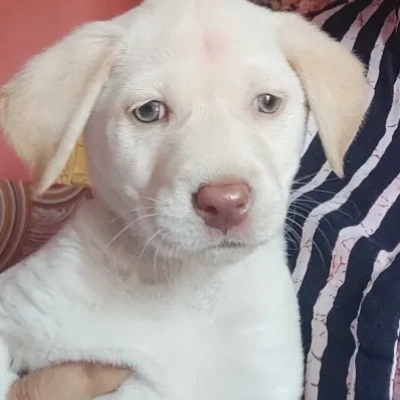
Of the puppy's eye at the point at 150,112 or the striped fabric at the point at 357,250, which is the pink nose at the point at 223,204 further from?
the striped fabric at the point at 357,250

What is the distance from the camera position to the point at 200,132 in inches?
40.8

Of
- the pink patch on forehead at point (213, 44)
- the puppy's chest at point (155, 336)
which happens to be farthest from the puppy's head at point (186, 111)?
the puppy's chest at point (155, 336)

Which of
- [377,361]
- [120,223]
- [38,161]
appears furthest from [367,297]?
[38,161]

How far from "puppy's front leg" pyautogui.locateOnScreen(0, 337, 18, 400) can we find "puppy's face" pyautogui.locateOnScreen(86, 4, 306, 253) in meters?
0.24

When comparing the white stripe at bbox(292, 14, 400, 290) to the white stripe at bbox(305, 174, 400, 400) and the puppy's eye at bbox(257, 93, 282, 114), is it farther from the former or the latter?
the puppy's eye at bbox(257, 93, 282, 114)

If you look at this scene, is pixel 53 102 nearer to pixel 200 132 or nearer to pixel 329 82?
pixel 200 132

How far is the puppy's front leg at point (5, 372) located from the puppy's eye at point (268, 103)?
471 millimetres

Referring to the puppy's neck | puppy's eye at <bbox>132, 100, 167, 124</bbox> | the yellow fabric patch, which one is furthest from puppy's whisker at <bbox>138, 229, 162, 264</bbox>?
the yellow fabric patch

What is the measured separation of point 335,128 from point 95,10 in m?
1.09

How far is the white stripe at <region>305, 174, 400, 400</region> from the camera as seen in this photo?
127 cm

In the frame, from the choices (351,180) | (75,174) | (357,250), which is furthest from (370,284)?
(75,174)

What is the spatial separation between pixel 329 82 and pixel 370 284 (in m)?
0.28

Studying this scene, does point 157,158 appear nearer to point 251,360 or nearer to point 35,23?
point 251,360

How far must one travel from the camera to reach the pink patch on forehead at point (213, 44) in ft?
3.54
